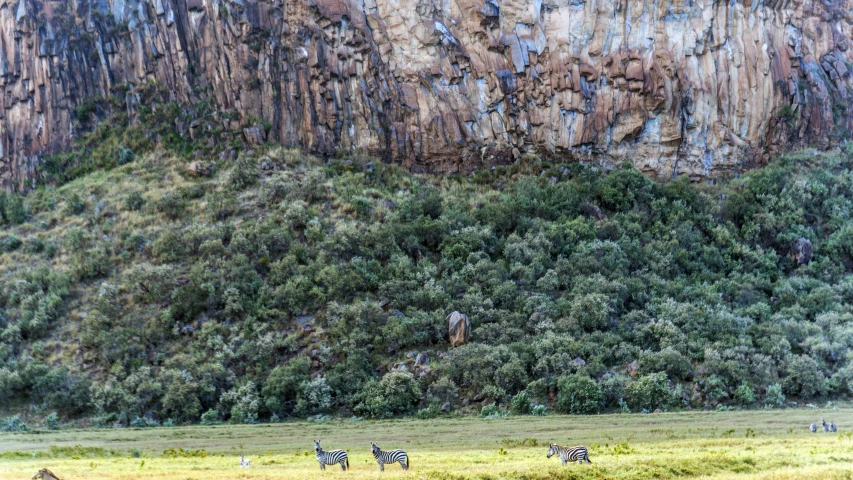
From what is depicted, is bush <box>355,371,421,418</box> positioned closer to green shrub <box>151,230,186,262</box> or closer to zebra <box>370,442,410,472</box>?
green shrub <box>151,230,186,262</box>

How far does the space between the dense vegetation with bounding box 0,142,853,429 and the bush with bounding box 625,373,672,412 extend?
0.30 feet

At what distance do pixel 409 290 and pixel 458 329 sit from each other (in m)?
5.00

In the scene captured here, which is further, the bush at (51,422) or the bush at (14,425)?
the bush at (51,422)

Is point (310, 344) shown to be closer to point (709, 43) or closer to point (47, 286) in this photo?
point (47, 286)

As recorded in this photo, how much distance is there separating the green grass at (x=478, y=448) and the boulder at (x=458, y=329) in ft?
23.9

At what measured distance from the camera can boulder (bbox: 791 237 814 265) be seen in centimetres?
5678

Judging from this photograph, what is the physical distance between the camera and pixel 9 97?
68.1m

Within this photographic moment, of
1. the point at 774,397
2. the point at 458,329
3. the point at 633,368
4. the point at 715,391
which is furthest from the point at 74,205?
the point at 774,397

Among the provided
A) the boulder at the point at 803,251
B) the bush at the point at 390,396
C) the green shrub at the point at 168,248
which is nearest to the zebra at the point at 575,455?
the bush at the point at 390,396

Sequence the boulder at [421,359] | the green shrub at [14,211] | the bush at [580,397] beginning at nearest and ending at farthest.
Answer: the bush at [580,397] < the boulder at [421,359] < the green shrub at [14,211]

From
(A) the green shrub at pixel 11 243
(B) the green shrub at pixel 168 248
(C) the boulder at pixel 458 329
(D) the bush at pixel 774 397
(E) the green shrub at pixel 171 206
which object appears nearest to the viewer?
(D) the bush at pixel 774 397

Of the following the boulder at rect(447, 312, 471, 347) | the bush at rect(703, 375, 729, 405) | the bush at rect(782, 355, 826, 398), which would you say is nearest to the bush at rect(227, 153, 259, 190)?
the boulder at rect(447, 312, 471, 347)

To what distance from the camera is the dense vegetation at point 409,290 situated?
145ft

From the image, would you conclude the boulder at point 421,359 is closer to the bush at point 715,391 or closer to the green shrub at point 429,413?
the green shrub at point 429,413
